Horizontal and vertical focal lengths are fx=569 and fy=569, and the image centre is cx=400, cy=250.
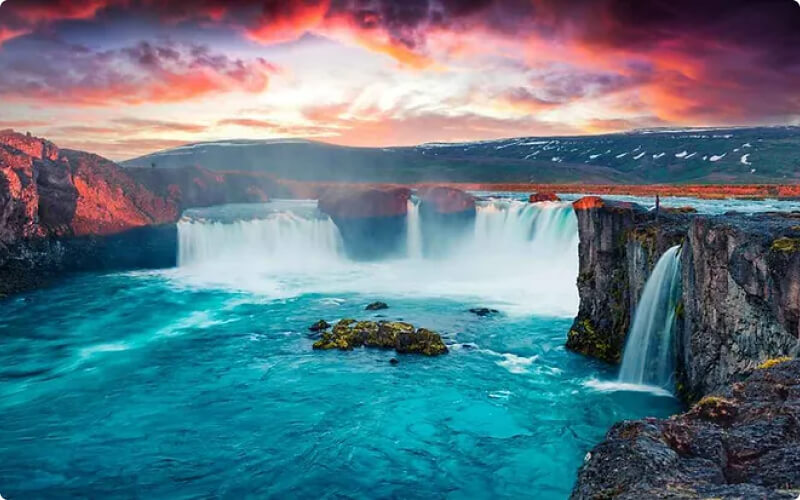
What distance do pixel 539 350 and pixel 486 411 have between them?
251 inches

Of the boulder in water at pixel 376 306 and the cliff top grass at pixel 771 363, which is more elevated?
the cliff top grass at pixel 771 363

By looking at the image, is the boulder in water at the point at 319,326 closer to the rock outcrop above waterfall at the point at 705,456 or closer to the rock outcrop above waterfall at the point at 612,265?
the rock outcrop above waterfall at the point at 612,265

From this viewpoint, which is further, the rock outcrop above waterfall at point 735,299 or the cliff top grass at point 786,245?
the rock outcrop above waterfall at point 735,299

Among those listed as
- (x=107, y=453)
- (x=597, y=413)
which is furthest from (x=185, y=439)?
(x=597, y=413)

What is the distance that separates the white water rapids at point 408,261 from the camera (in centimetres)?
3603

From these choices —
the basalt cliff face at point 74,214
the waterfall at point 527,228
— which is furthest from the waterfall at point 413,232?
the basalt cliff face at point 74,214

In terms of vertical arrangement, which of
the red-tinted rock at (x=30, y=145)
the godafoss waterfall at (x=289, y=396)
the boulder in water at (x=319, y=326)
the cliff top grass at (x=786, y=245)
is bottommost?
the godafoss waterfall at (x=289, y=396)

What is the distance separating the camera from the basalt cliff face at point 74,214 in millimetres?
38219

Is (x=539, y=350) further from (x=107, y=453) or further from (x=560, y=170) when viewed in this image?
(x=560, y=170)

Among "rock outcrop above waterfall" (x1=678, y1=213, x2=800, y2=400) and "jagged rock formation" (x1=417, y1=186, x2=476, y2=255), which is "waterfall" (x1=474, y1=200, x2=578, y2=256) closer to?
"jagged rock formation" (x1=417, y1=186, x2=476, y2=255)

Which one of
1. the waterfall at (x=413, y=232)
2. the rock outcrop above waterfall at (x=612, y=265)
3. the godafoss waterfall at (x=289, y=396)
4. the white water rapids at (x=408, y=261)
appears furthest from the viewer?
the waterfall at (x=413, y=232)

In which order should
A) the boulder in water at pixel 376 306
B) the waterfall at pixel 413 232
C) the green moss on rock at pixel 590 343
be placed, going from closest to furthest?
the green moss on rock at pixel 590 343 → the boulder in water at pixel 376 306 → the waterfall at pixel 413 232

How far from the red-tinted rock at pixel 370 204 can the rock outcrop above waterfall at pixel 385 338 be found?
109 ft

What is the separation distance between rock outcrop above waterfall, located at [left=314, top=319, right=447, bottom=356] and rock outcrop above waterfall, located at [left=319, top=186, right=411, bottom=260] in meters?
28.9
